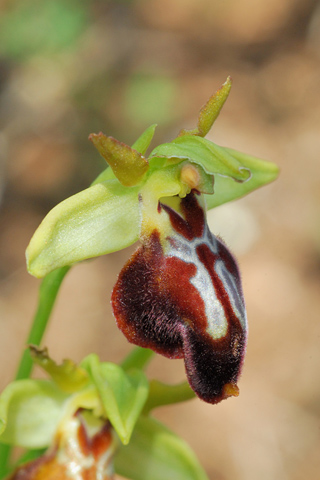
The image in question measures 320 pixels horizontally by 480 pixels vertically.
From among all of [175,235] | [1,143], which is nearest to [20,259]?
[1,143]

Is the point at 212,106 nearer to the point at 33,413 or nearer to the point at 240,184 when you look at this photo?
the point at 240,184

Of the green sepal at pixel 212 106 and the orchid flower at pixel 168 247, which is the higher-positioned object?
the green sepal at pixel 212 106

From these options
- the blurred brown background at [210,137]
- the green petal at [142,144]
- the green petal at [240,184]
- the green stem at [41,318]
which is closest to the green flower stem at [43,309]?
the green stem at [41,318]

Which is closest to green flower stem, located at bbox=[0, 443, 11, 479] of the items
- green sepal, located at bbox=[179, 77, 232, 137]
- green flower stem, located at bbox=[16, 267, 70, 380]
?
green flower stem, located at bbox=[16, 267, 70, 380]

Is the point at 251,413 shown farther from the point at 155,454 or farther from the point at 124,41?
the point at 124,41

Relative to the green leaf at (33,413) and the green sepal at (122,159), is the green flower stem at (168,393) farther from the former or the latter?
the green sepal at (122,159)

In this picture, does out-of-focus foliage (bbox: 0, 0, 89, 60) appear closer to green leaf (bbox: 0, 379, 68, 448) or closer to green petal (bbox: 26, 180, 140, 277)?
green leaf (bbox: 0, 379, 68, 448)
